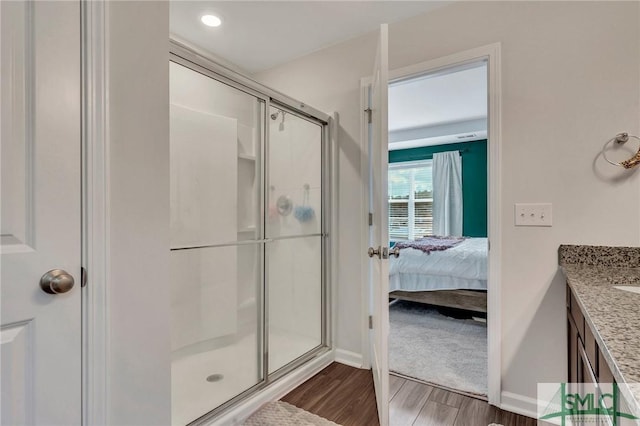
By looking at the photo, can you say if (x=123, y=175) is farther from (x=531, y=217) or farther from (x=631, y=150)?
(x=631, y=150)

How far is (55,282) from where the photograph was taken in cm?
88

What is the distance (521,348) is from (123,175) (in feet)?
7.06

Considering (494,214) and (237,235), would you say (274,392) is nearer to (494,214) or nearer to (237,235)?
(237,235)

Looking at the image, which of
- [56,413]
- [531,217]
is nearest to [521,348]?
[531,217]

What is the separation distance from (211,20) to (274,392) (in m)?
2.51

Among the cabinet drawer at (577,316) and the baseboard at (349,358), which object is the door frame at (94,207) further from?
the baseboard at (349,358)

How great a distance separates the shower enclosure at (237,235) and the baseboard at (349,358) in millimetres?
144

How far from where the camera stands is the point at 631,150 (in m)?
1.60

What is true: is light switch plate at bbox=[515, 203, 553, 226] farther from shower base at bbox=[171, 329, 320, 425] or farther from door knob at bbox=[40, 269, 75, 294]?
door knob at bbox=[40, 269, 75, 294]

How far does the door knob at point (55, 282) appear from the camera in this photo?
88cm

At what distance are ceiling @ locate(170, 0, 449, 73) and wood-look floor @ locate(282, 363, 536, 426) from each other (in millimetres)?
2479

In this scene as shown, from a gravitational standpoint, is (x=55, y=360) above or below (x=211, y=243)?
below

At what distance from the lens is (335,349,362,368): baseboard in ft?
7.97

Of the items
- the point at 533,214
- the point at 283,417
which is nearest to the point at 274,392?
the point at 283,417
